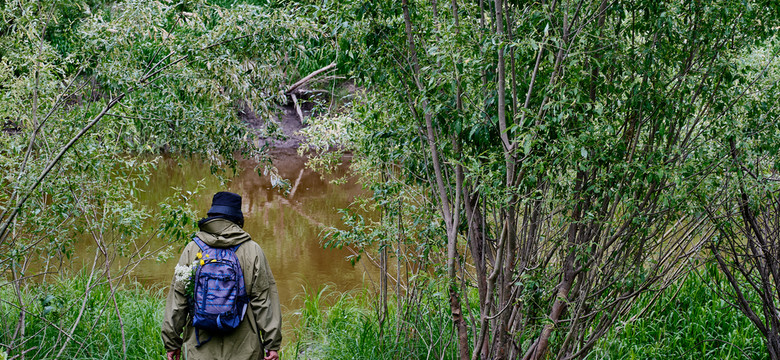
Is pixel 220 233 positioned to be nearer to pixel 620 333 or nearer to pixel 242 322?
pixel 242 322

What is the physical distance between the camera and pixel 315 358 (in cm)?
495

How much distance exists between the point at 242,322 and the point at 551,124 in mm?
1828

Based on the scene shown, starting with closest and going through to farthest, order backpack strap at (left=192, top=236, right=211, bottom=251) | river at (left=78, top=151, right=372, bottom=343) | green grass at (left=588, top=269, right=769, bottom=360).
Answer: backpack strap at (left=192, top=236, right=211, bottom=251), green grass at (left=588, top=269, right=769, bottom=360), river at (left=78, top=151, right=372, bottom=343)

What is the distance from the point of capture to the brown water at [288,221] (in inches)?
327

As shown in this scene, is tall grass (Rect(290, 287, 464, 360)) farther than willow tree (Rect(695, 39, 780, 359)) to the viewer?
Yes

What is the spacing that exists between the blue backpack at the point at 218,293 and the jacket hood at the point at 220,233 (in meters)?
0.05

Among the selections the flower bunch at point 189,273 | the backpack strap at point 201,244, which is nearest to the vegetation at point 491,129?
the backpack strap at point 201,244

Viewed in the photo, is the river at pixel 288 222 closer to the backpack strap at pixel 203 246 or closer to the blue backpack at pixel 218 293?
the backpack strap at pixel 203 246

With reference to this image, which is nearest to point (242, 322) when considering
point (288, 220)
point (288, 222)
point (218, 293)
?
point (218, 293)

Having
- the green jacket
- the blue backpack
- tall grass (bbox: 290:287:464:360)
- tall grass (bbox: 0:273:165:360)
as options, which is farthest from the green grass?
tall grass (bbox: 0:273:165:360)

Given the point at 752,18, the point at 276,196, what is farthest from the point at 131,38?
the point at 276,196

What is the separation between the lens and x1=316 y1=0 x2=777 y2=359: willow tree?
106 inches

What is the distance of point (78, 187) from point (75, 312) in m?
1.51

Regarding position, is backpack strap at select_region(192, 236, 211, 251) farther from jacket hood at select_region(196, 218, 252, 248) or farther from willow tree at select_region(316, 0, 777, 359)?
willow tree at select_region(316, 0, 777, 359)
